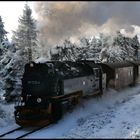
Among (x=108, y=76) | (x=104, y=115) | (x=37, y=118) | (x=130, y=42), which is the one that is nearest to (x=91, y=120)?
(x=104, y=115)

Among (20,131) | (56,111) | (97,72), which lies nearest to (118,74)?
(97,72)

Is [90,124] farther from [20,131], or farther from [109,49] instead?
[109,49]

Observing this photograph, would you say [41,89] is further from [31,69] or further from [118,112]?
[118,112]

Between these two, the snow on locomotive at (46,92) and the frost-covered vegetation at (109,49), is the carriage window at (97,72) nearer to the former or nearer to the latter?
the snow on locomotive at (46,92)

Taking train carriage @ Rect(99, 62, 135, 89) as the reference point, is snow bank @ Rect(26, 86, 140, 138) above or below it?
below

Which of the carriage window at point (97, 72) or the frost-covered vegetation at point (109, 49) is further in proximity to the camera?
the frost-covered vegetation at point (109, 49)

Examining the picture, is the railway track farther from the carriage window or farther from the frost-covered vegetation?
the frost-covered vegetation

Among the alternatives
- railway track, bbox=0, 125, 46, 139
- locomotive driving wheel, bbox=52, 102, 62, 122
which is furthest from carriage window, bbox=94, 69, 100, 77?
railway track, bbox=0, 125, 46, 139

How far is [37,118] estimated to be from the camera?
1608 cm

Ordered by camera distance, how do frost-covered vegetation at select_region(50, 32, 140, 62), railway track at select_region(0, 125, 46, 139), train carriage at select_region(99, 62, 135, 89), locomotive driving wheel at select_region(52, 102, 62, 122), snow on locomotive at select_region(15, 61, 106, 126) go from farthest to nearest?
frost-covered vegetation at select_region(50, 32, 140, 62) → train carriage at select_region(99, 62, 135, 89) → locomotive driving wheel at select_region(52, 102, 62, 122) → snow on locomotive at select_region(15, 61, 106, 126) → railway track at select_region(0, 125, 46, 139)

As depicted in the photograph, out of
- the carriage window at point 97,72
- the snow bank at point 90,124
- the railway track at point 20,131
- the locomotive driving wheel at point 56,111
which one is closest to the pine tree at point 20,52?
the carriage window at point 97,72

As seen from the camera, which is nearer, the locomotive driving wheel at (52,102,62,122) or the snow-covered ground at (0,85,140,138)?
the snow-covered ground at (0,85,140,138)

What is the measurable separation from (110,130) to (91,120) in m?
2.10

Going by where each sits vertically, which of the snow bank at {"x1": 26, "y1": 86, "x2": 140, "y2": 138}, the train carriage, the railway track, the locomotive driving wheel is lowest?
the railway track
